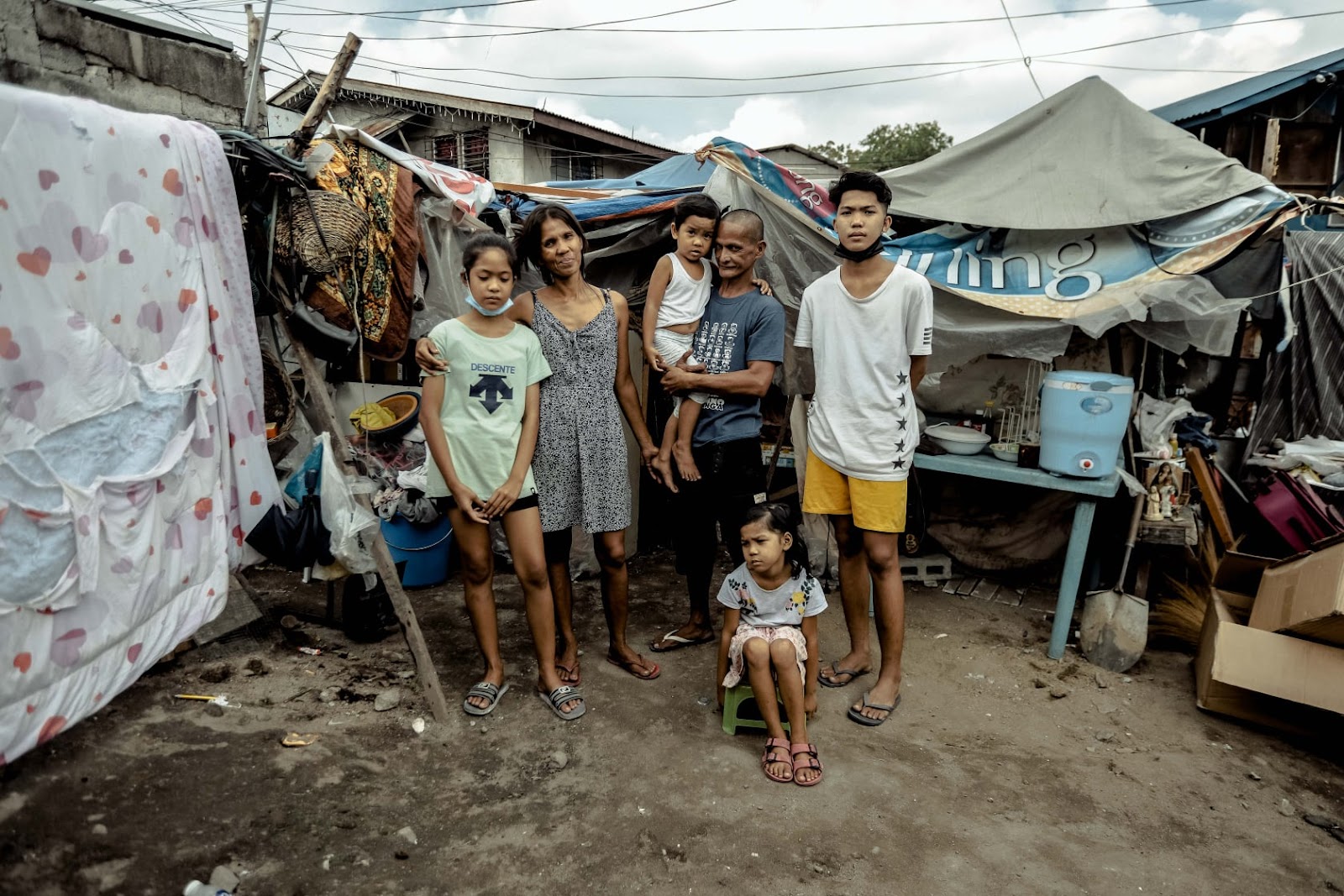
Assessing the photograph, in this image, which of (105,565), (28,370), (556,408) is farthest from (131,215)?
(556,408)

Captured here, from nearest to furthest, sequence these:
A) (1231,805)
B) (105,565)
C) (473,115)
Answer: (105,565) → (1231,805) → (473,115)

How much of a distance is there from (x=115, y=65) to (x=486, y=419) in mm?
2333

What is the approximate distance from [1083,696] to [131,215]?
12.9ft

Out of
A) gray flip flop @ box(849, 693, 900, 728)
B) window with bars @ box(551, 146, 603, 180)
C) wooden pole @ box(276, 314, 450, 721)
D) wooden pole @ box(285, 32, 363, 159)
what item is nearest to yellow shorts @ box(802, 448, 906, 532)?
gray flip flop @ box(849, 693, 900, 728)

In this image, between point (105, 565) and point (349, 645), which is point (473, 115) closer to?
point (349, 645)

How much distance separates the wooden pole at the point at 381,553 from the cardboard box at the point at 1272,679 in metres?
3.05

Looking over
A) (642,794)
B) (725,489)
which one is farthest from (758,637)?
(725,489)

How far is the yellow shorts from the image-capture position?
299 cm

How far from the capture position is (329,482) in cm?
285

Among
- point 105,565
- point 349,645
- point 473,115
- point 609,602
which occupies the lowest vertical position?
point 349,645

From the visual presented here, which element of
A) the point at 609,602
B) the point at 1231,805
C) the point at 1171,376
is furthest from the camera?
the point at 1171,376

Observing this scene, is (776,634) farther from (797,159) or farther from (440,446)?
(797,159)

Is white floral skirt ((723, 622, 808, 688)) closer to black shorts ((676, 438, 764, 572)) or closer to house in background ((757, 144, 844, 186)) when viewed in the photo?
black shorts ((676, 438, 764, 572))

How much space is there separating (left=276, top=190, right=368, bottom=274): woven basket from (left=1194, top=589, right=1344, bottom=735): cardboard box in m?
3.67
